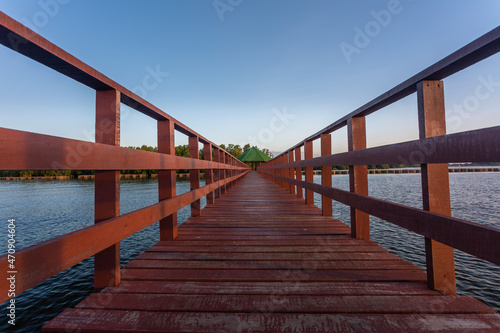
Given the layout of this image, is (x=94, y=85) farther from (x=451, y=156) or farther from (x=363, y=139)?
(x=363, y=139)

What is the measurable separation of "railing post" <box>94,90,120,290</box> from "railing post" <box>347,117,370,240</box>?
222 cm

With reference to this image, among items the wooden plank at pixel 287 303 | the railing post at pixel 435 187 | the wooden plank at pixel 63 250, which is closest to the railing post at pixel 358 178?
the railing post at pixel 435 187

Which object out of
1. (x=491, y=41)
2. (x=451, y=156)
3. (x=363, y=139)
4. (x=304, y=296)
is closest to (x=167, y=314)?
(x=304, y=296)

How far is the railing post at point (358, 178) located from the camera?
7.91ft

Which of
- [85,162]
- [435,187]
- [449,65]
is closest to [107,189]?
[85,162]

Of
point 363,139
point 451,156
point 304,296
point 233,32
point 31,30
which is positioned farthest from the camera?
point 233,32

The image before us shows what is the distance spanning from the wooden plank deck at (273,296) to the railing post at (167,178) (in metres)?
0.27

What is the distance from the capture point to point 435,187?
4.69 feet

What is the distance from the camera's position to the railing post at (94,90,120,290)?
4.81 ft

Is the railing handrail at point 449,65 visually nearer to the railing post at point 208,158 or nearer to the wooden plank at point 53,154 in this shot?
the wooden plank at point 53,154

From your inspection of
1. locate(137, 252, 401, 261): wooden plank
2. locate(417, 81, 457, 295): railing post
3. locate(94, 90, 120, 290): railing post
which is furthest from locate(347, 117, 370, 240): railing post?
locate(94, 90, 120, 290): railing post

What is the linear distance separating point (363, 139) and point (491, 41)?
1.48 meters

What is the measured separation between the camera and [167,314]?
3.96 ft

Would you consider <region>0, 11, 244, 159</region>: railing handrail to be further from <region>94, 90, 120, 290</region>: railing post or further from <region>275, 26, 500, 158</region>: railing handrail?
<region>275, 26, 500, 158</region>: railing handrail
